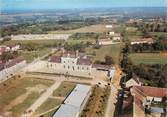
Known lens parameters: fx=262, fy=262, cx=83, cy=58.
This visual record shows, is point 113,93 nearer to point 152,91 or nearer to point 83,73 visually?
point 152,91

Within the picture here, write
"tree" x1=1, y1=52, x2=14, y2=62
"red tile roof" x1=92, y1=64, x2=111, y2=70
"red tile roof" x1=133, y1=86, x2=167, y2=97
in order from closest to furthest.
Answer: "red tile roof" x1=133, y1=86, x2=167, y2=97 → "red tile roof" x1=92, y1=64, x2=111, y2=70 → "tree" x1=1, y1=52, x2=14, y2=62

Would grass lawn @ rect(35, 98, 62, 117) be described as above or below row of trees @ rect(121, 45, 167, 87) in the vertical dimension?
below

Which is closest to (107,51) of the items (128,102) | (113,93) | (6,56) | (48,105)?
(6,56)

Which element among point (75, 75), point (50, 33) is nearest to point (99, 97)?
point (75, 75)

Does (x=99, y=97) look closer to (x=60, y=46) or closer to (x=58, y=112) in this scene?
(x=58, y=112)

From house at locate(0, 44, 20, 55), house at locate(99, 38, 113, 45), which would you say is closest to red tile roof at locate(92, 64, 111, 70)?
house at locate(99, 38, 113, 45)

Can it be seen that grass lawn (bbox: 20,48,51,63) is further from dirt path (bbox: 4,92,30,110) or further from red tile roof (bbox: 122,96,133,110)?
red tile roof (bbox: 122,96,133,110)
